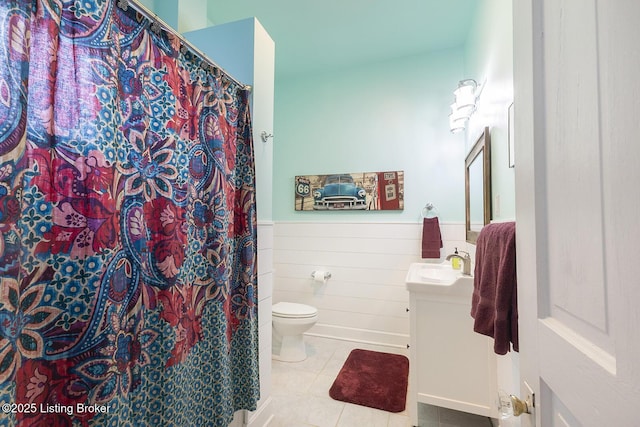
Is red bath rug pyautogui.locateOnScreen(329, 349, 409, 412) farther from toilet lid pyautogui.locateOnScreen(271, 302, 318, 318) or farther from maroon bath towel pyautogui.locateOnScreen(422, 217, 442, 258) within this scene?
maroon bath towel pyautogui.locateOnScreen(422, 217, 442, 258)

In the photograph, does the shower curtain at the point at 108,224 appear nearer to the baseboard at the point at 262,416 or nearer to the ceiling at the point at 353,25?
the baseboard at the point at 262,416

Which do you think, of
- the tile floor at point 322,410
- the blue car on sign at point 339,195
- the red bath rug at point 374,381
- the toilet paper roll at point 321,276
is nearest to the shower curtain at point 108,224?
the tile floor at point 322,410

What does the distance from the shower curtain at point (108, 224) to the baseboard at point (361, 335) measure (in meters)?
1.78

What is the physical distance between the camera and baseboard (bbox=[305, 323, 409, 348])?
2689mm

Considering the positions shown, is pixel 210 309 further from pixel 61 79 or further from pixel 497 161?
pixel 497 161

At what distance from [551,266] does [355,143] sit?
2557 millimetres

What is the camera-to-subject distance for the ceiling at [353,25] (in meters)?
2.12

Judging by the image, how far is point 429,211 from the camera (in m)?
2.67

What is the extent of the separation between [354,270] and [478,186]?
144 cm

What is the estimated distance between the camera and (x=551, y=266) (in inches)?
20.8

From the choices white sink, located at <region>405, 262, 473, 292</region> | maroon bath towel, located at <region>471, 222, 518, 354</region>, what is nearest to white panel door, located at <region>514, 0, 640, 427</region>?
maroon bath towel, located at <region>471, 222, 518, 354</region>

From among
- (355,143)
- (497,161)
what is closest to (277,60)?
(355,143)

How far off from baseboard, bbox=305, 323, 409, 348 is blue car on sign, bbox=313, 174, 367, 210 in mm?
1252

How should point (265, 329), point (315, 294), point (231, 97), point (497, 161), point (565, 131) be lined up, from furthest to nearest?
point (315, 294), point (265, 329), point (497, 161), point (231, 97), point (565, 131)
